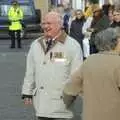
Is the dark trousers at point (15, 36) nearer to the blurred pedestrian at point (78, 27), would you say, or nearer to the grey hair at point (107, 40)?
the blurred pedestrian at point (78, 27)

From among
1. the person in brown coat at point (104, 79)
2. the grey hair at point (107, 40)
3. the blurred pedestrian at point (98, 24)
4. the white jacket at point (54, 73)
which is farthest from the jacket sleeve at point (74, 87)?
the blurred pedestrian at point (98, 24)

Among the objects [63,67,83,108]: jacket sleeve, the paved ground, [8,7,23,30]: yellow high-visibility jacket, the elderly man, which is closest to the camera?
[63,67,83,108]: jacket sleeve

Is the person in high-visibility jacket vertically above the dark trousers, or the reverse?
the person in high-visibility jacket

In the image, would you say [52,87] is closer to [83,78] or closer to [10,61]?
[83,78]

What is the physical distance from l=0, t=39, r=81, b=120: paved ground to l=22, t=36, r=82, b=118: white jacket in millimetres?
2991

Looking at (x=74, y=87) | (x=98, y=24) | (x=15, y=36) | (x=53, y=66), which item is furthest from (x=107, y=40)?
(x=15, y=36)

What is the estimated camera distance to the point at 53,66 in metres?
6.74

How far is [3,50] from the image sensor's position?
82.2 feet

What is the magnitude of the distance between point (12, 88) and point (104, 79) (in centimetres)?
861

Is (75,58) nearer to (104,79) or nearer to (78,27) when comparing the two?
(104,79)

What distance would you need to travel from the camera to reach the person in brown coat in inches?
204

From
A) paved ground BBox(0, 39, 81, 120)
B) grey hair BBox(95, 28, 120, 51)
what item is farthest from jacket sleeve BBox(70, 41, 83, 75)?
paved ground BBox(0, 39, 81, 120)

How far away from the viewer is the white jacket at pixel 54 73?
22.1ft

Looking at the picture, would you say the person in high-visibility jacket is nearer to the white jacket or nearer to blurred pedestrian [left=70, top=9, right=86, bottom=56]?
blurred pedestrian [left=70, top=9, right=86, bottom=56]
